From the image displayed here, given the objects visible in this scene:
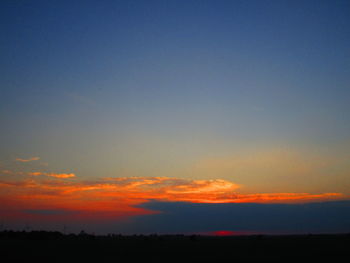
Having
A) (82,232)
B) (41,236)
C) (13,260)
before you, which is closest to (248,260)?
(13,260)

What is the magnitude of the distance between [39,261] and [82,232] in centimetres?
6875

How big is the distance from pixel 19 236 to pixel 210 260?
59579 mm

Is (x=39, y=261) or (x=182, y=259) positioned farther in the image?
(x=182, y=259)

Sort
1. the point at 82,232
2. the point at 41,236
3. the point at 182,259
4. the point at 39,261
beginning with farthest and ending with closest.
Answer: the point at 82,232
the point at 41,236
the point at 182,259
the point at 39,261

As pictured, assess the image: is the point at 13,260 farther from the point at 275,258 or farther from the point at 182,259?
the point at 275,258

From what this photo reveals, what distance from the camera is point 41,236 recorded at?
77.6 m

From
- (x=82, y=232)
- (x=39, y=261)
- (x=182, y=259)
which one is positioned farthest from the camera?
(x=82, y=232)

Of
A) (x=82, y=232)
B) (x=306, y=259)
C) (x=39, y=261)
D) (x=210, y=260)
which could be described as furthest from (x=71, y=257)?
(x=82, y=232)

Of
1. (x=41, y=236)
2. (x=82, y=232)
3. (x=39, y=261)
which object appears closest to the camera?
(x=39, y=261)

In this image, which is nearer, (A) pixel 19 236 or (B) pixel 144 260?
(B) pixel 144 260

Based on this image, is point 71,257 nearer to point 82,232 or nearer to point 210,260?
point 210,260

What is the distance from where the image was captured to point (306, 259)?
34438 mm

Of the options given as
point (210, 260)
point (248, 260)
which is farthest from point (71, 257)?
point (248, 260)

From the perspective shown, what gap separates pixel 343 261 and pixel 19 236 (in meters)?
69.1
